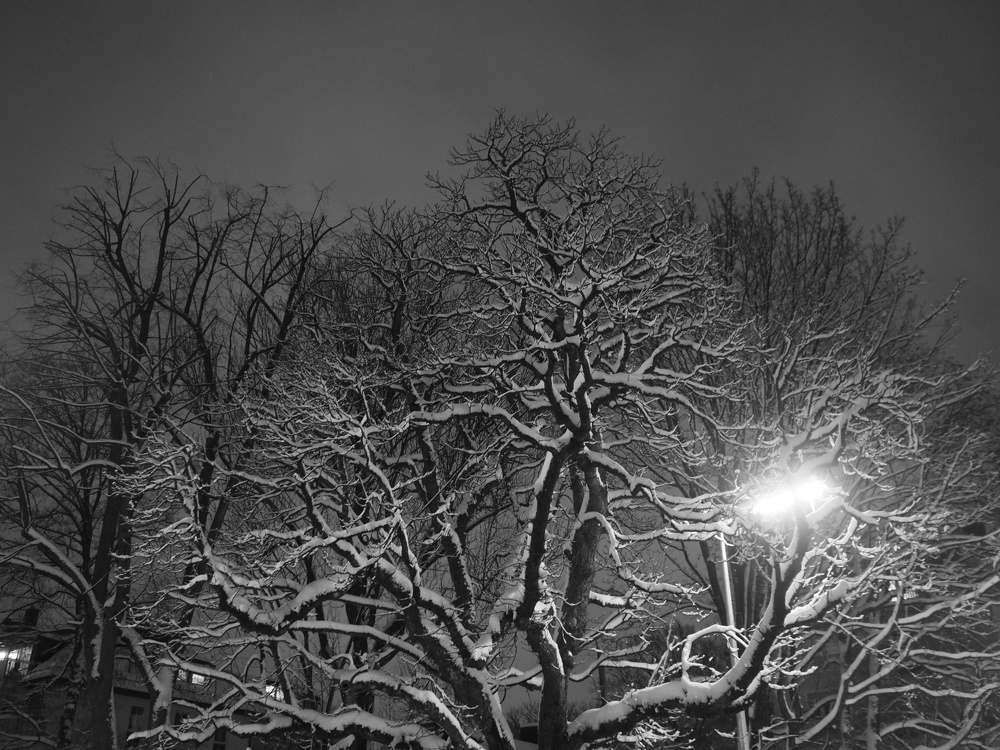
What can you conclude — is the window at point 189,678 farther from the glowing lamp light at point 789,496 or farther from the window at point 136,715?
the window at point 136,715

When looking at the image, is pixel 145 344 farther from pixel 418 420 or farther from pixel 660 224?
pixel 660 224

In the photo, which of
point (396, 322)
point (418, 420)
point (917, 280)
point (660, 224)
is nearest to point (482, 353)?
point (418, 420)

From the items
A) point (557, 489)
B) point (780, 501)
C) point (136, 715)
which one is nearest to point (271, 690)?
point (557, 489)

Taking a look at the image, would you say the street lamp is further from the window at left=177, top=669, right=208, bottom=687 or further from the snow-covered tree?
the window at left=177, top=669, right=208, bottom=687

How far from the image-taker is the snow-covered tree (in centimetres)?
927

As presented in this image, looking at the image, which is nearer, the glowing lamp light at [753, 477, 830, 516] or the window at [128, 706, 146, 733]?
the glowing lamp light at [753, 477, 830, 516]

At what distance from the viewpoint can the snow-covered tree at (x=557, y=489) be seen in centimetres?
927

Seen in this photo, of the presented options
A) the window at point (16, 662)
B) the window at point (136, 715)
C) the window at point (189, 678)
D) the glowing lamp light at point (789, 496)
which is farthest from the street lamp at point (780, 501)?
the window at point (136, 715)

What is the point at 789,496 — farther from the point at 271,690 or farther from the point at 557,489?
the point at 271,690

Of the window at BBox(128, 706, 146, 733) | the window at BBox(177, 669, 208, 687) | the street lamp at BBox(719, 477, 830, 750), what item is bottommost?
the window at BBox(128, 706, 146, 733)

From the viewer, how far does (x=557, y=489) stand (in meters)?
12.3

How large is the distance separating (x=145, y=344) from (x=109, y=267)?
167 cm

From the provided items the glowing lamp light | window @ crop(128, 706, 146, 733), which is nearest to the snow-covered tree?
the glowing lamp light

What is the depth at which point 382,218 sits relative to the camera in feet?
53.3
